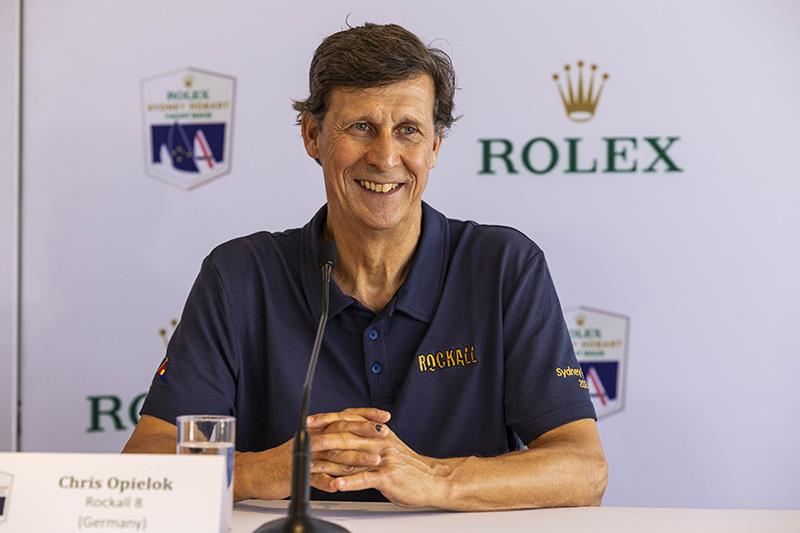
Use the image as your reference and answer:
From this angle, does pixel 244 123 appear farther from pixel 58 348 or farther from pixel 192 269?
pixel 58 348

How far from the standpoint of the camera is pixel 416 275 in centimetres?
191

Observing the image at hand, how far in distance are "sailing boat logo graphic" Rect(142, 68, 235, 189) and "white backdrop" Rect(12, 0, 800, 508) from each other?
3cm

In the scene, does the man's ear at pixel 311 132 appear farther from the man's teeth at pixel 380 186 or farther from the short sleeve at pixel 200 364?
the short sleeve at pixel 200 364

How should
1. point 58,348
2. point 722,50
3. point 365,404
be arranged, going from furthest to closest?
point 58,348 → point 722,50 → point 365,404

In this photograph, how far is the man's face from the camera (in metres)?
1.87

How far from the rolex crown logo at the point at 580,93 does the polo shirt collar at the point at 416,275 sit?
2.05 feet

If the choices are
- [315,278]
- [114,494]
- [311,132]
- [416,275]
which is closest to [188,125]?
[311,132]

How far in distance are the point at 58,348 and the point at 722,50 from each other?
1774mm

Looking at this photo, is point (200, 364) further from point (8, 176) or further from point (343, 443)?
point (8, 176)

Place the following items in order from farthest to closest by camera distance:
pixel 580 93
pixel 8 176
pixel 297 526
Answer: pixel 8 176
pixel 580 93
pixel 297 526

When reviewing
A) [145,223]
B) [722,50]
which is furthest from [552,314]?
[145,223]

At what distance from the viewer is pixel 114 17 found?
2590 mm

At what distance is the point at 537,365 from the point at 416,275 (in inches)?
11.0

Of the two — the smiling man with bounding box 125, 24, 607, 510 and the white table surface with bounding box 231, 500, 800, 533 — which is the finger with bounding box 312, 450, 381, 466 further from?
the smiling man with bounding box 125, 24, 607, 510
